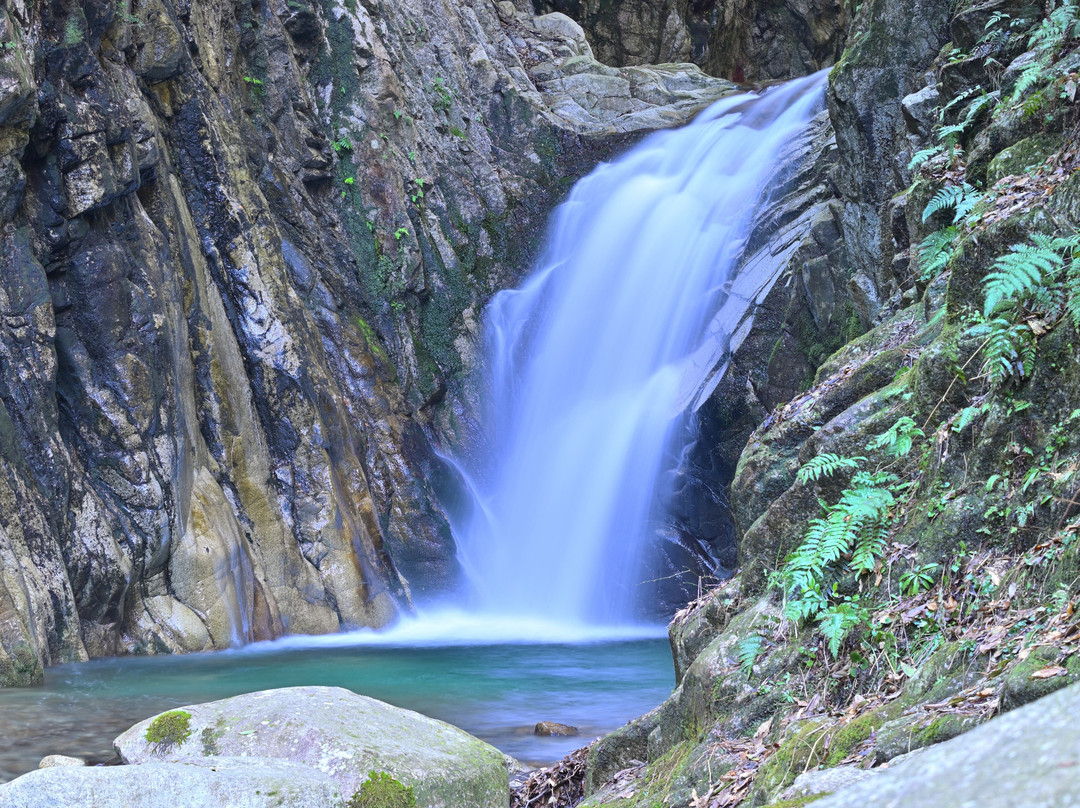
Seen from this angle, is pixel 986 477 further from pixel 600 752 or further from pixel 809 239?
pixel 809 239

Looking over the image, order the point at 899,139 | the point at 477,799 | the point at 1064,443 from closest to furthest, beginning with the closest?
1. the point at 1064,443
2. the point at 477,799
3. the point at 899,139

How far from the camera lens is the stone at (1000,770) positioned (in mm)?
1135

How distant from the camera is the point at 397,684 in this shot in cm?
958

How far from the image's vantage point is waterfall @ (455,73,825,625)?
1489cm

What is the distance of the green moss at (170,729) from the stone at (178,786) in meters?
0.84

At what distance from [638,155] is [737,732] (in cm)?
1768

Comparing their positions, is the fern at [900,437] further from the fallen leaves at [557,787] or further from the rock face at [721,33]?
the rock face at [721,33]

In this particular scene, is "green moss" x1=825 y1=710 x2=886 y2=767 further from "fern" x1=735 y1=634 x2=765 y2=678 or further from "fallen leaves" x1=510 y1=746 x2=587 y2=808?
"fallen leaves" x1=510 y1=746 x2=587 y2=808

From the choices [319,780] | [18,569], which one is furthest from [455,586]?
[319,780]

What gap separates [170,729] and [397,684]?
15.7ft

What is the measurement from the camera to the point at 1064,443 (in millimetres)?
3465

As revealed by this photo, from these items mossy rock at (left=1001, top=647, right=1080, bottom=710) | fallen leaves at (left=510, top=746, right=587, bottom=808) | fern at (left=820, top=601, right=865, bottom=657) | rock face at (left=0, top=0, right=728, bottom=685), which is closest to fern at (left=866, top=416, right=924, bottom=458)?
fern at (left=820, top=601, right=865, bottom=657)

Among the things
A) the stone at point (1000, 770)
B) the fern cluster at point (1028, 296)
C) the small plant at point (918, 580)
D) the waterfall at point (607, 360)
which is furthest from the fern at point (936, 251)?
the waterfall at point (607, 360)

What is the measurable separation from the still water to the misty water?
41mm
